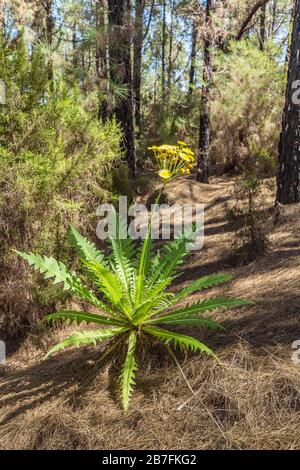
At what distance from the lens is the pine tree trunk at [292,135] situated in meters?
4.72

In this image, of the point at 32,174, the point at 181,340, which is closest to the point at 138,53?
the point at 32,174

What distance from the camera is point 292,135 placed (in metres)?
4.75

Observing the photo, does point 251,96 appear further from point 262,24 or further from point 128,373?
point 262,24

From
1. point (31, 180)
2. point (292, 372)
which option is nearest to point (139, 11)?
point (31, 180)

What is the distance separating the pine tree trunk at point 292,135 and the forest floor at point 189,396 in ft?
5.77

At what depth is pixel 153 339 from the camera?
2.75m

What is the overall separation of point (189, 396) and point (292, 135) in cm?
361

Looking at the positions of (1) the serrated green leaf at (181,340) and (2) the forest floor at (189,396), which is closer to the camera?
(2) the forest floor at (189,396)

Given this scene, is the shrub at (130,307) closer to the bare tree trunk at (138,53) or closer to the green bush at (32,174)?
the green bush at (32,174)

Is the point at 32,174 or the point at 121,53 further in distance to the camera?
the point at 121,53

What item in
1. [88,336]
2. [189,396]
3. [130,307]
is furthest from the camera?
[130,307]

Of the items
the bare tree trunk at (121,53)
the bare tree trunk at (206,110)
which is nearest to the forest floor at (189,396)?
the bare tree trunk at (121,53)

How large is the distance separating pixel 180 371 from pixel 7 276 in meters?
2.12
